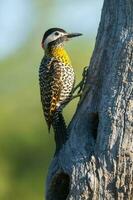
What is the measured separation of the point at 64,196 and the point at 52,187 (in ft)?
0.40

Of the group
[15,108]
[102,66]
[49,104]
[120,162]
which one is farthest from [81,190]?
[15,108]

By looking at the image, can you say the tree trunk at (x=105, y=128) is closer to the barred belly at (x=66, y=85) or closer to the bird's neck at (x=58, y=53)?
the barred belly at (x=66, y=85)

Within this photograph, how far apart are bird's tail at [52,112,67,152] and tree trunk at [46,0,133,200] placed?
15 centimetres

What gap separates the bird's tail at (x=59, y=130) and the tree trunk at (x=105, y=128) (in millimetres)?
154

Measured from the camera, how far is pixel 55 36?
10.7m

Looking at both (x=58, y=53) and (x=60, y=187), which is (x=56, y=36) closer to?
(x=58, y=53)

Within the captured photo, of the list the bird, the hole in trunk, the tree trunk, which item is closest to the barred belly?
the bird

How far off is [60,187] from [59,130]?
72 centimetres

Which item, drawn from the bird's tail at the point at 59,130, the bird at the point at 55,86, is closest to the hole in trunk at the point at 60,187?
the bird's tail at the point at 59,130

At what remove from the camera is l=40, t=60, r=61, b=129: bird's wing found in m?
10.2

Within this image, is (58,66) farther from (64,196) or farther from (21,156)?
(21,156)

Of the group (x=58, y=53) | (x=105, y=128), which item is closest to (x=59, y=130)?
(x=105, y=128)

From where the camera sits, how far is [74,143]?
903cm

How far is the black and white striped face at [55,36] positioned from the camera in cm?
1066
